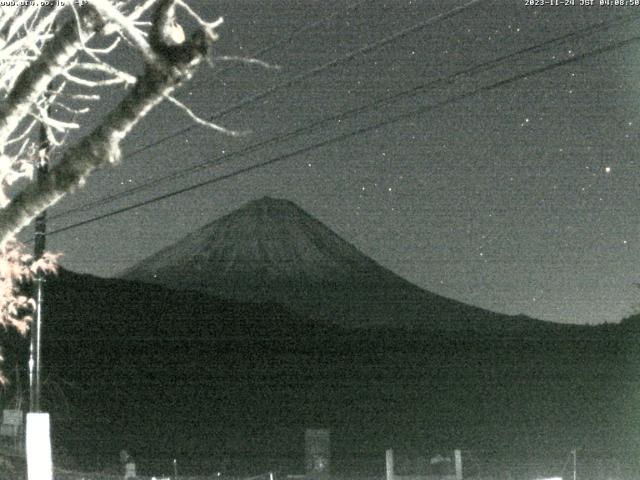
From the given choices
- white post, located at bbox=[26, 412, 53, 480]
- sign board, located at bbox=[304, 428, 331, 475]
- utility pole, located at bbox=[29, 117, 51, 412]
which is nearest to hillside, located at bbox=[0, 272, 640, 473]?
sign board, located at bbox=[304, 428, 331, 475]

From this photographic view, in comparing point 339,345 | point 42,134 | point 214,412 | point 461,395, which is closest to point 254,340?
point 339,345

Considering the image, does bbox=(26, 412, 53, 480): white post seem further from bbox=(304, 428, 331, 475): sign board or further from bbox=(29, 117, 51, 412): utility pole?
bbox=(304, 428, 331, 475): sign board

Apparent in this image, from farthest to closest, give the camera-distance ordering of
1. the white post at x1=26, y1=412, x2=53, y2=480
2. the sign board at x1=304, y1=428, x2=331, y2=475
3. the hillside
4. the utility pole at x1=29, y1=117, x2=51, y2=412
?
the hillside < the sign board at x1=304, y1=428, x2=331, y2=475 < the utility pole at x1=29, y1=117, x2=51, y2=412 < the white post at x1=26, y1=412, x2=53, y2=480

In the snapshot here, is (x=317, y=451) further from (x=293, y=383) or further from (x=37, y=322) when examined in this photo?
(x=293, y=383)

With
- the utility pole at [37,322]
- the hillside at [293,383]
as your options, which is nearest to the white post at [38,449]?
the utility pole at [37,322]

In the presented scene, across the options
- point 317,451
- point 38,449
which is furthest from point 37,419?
point 317,451

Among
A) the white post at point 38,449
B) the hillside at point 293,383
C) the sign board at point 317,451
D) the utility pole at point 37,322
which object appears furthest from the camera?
the hillside at point 293,383

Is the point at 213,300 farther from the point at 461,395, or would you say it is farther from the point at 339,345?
the point at 461,395

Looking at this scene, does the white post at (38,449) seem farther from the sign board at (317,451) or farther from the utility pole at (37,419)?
the sign board at (317,451)

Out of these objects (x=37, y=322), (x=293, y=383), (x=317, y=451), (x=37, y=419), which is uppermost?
(x=293, y=383)
